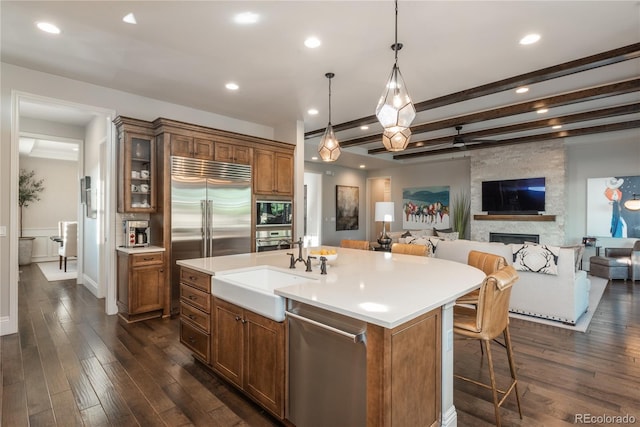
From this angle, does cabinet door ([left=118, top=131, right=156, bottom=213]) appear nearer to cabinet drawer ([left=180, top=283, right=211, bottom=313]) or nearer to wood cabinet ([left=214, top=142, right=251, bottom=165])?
wood cabinet ([left=214, top=142, right=251, bottom=165])

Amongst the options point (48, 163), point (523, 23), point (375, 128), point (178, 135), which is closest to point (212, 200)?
point (178, 135)

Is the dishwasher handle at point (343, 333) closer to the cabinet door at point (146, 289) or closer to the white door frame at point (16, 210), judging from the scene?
the cabinet door at point (146, 289)

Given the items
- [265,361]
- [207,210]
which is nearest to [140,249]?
[207,210]

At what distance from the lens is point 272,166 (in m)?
5.14

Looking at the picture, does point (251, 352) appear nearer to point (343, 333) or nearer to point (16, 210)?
point (343, 333)

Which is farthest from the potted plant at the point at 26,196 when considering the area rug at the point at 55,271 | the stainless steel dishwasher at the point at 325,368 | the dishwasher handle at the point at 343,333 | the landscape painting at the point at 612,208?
the landscape painting at the point at 612,208

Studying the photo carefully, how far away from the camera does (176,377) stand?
99.0 inches

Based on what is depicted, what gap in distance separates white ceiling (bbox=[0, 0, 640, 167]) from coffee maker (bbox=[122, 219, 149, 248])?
1.72m

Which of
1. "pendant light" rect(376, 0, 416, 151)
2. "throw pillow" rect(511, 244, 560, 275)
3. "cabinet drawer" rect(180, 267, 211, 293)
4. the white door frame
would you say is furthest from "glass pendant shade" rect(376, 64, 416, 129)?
the white door frame

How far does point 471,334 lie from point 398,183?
8.32 meters

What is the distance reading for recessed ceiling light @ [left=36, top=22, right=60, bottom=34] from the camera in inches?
105

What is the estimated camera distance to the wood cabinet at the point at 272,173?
16.2ft

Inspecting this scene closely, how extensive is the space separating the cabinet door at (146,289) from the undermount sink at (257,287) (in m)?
1.97

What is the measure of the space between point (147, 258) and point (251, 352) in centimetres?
248
